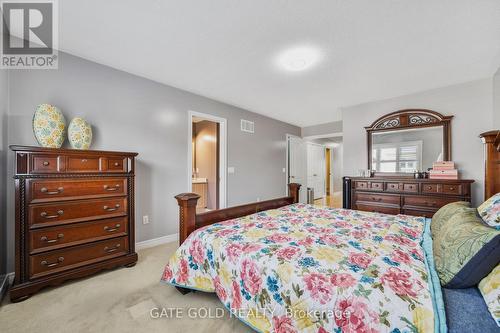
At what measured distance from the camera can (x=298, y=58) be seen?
7.79 feet

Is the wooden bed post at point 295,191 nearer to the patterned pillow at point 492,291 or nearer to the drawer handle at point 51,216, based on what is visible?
the patterned pillow at point 492,291

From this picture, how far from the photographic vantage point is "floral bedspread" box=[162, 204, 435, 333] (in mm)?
874

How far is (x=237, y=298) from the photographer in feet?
4.28

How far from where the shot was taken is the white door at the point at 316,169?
22.6ft

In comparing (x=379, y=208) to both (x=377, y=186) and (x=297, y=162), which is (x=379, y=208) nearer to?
(x=377, y=186)

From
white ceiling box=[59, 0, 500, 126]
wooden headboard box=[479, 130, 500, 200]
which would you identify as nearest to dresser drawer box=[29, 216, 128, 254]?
white ceiling box=[59, 0, 500, 126]

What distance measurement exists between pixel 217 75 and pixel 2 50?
82.7 inches

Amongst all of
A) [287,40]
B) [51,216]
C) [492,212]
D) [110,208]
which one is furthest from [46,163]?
[492,212]

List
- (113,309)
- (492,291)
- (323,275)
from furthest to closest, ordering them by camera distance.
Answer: (113,309), (323,275), (492,291)

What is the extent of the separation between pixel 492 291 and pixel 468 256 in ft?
0.46

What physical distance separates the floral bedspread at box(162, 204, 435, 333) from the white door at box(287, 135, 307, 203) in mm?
3802

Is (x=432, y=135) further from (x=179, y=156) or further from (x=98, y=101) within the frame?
(x=98, y=101)

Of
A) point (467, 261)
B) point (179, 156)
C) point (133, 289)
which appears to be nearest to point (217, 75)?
point (179, 156)

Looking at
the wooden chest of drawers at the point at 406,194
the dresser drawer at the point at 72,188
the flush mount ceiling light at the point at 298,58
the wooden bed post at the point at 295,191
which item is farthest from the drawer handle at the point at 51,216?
the wooden chest of drawers at the point at 406,194
